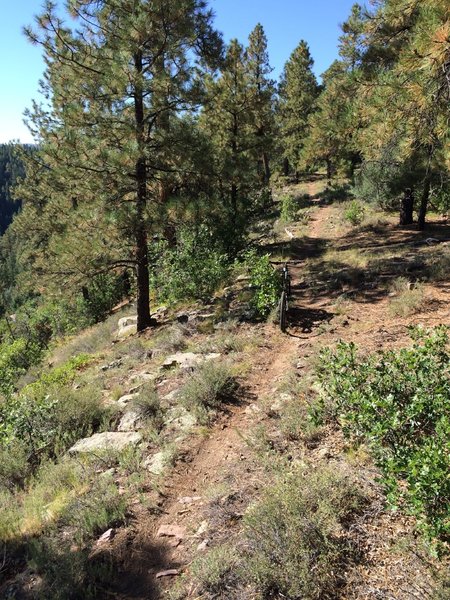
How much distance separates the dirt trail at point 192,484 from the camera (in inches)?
152

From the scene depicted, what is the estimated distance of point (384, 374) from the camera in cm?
413

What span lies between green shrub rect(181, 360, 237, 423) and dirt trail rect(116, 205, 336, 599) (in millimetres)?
221

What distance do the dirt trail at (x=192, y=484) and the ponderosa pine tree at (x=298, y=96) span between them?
3139cm

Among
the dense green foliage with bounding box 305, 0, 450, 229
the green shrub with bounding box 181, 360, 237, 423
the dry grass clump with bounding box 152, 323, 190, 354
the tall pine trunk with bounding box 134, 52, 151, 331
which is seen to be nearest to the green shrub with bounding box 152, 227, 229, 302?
the tall pine trunk with bounding box 134, 52, 151, 331

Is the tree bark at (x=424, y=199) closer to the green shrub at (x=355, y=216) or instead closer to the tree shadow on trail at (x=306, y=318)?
the green shrub at (x=355, y=216)

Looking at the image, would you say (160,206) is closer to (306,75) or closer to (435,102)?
(435,102)

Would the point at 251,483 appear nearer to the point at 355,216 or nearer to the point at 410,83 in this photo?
the point at 410,83

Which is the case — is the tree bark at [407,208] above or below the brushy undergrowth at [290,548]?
above

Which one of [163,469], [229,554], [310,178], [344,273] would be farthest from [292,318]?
[310,178]

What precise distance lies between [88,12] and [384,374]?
32.6ft

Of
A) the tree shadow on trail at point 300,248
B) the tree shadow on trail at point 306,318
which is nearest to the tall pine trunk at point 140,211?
the tree shadow on trail at point 306,318

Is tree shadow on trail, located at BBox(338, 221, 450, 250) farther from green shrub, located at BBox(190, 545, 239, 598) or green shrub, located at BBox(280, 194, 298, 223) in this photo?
green shrub, located at BBox(190, 545, 239, 598)

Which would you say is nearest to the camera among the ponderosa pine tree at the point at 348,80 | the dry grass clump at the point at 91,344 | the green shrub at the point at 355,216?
the ponderosa pine tree at the point at 348,80

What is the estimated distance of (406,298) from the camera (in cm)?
880
